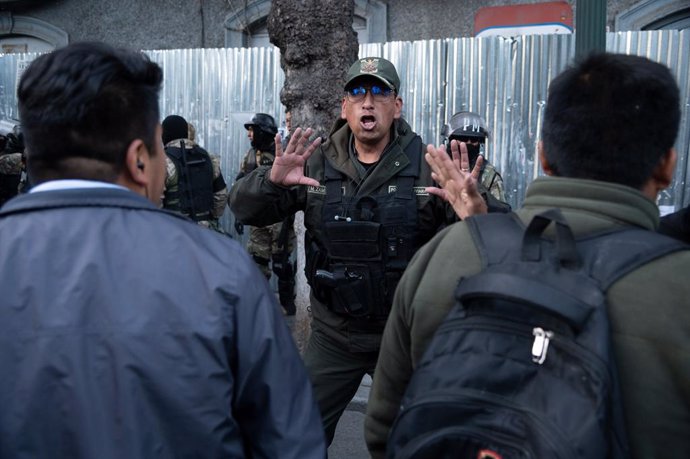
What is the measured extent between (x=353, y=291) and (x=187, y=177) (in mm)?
3982

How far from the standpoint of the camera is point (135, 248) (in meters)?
1.53

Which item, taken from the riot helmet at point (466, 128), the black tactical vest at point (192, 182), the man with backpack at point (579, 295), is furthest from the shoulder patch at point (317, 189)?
the black tactical vest at point (192, 182)

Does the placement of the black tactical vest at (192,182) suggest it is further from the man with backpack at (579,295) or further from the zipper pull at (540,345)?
the zipper pull at (540,345)

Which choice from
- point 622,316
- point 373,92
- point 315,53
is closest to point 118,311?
point 622,316

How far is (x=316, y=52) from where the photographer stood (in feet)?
18.2

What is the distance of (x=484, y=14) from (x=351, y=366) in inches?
265

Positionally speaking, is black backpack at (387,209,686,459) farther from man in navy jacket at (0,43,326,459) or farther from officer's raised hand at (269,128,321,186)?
officer's raised hand at (269,128,321,186)

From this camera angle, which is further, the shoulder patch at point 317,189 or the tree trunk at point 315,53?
the tree trunk at point 315,53

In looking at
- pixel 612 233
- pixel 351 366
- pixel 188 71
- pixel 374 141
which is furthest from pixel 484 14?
pixel 612 233

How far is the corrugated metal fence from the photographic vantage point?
7426 millimetres

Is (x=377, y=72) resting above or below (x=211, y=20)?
below

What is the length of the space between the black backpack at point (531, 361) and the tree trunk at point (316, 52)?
412 centimetres

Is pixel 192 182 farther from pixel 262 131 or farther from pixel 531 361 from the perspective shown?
pixel 531 361

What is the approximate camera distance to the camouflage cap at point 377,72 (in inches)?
146
